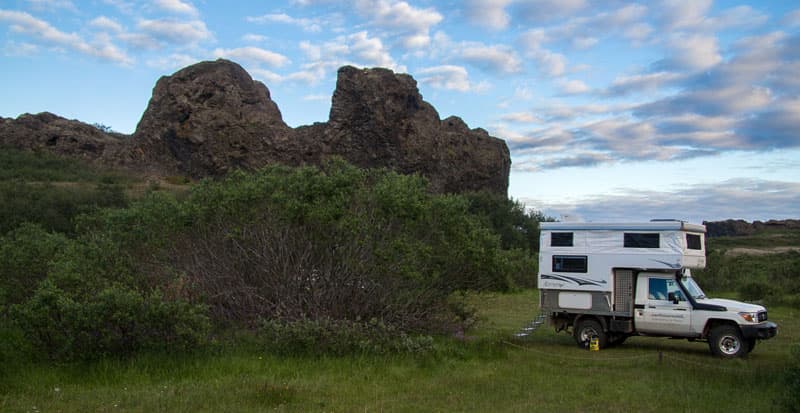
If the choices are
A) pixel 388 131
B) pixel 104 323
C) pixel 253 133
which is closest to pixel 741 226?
pixel 388 131

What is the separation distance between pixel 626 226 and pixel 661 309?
168 cm

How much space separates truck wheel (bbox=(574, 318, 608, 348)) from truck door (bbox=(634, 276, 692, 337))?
2.29ft

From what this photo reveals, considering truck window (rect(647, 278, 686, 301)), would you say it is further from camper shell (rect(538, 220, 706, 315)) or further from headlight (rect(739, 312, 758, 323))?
headlight (rect(739, 312, 758, 323))

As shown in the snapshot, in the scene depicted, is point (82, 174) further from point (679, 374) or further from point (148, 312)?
point (679, 374)

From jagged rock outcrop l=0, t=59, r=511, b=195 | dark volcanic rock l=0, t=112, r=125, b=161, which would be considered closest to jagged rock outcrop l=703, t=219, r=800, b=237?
jagged rock outcrop l=0, t=59, r=511, b=195

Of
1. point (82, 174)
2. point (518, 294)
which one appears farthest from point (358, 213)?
point (82, 174)

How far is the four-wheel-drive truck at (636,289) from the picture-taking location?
13.0 meters

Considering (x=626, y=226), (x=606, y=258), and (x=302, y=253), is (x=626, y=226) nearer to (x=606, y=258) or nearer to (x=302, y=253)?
(x=606, y=258)

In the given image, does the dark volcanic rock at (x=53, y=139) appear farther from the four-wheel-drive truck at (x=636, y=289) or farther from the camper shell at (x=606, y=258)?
the four-wheel-drive truck at (x=636, y=289)

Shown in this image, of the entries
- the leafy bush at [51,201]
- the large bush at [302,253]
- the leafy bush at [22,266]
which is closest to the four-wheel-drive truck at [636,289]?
the large bush at [302,253]

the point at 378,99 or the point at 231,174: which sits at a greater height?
the point at 378,99

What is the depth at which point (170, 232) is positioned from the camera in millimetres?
13594

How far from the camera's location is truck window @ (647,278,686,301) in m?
13.5

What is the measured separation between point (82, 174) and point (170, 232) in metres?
29.9
